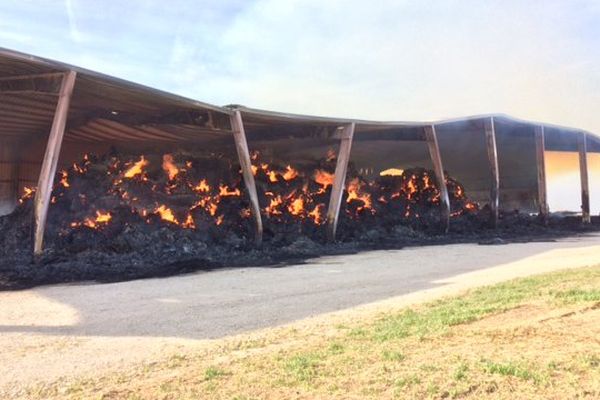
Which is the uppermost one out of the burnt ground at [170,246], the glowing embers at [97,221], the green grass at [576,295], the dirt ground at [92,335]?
the glowing embers at [97,221]

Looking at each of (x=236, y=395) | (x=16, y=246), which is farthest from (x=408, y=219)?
(x=236, y=395)

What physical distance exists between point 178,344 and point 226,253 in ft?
27.8

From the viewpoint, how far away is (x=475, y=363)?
4148 mm

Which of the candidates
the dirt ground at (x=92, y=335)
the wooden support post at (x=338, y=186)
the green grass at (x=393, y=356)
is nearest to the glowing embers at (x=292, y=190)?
the wooden support post at (x=338, y=186)

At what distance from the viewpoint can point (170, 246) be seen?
13.8 meters

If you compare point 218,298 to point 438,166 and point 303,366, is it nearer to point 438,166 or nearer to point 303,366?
point 303,366

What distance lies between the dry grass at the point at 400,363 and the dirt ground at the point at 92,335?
0.23m

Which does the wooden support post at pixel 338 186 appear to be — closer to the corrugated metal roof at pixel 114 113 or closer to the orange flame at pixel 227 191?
the corrugated metal roof at pixel 114 113

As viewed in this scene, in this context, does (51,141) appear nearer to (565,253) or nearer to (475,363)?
(475,363)

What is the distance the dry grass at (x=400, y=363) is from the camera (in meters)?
3.70

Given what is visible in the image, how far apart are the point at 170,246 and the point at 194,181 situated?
186 inches

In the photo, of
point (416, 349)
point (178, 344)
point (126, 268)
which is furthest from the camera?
point (126, 268)

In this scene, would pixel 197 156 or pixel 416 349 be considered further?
pixel 197 156

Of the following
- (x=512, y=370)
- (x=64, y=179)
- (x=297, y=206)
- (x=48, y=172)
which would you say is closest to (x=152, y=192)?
(x=64, y=179)
